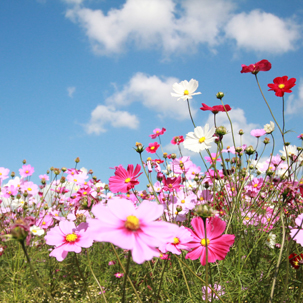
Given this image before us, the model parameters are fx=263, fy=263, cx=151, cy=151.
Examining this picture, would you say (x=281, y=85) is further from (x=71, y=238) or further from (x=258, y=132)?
(x=71, y=238)

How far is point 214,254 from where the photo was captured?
0.78m

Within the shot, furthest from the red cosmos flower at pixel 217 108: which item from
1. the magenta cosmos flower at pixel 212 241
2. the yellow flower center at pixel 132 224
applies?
the yellow flower center at pixel 132 224

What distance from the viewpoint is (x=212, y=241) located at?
83 centimetres

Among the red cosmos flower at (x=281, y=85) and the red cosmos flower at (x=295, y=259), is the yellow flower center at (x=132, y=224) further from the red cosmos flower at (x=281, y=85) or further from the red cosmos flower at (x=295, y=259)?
the red cosmos flower at (x=281, y=85)

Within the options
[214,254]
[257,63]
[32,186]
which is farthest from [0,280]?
[257,63]

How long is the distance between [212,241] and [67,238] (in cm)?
44

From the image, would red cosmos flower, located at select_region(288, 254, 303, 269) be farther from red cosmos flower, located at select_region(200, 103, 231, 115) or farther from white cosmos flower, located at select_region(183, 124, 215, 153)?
red cosmos flower, located at select_region(200, 103, 231, 115)

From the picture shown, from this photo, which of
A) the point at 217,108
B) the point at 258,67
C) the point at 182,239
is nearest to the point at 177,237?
the point at 182,239

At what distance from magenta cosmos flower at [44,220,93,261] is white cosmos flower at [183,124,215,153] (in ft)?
1.89

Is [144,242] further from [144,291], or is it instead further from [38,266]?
[38,266]

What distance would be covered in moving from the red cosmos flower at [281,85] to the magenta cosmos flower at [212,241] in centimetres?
81

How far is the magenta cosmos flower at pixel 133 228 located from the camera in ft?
1.32

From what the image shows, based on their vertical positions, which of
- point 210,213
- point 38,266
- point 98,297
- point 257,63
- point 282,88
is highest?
point 257,63

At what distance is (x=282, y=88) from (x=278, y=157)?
42.5 inches
